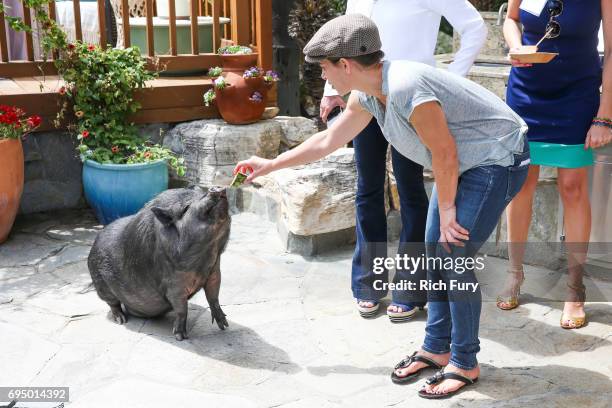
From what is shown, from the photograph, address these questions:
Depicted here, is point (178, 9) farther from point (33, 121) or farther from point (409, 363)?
point (409, 363)

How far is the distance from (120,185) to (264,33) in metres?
1.84

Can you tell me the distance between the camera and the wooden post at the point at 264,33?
21.0 feet

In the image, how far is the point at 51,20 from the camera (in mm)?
5730

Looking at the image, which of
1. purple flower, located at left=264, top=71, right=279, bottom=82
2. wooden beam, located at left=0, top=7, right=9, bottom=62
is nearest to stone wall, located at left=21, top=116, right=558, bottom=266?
purple flower, located at left=264, top=71, right=279, bottom=82

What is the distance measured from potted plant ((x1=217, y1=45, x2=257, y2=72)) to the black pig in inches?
93.8

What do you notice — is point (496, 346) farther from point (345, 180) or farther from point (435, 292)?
point (345, 180)

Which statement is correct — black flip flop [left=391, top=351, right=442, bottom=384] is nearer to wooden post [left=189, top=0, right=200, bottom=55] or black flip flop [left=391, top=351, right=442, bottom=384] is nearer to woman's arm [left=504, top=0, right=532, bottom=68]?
woman's arm [left=504, top=0, right=532, bottom=68]

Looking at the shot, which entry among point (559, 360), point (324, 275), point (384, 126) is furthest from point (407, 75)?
point (324, 275)

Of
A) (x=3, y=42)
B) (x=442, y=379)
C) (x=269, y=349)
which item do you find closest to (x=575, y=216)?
(x=442, y=379)

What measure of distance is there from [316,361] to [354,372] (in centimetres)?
21

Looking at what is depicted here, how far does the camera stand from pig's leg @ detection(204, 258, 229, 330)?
A: 3994 millimetres

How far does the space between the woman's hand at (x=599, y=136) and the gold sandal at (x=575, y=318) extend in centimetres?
83

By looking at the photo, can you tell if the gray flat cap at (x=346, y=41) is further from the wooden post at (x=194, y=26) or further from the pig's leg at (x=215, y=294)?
the wooden post at (x=194, y=26)

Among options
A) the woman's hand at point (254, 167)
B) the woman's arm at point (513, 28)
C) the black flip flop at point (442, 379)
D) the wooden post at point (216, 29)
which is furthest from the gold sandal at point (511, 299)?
the wooden post at point (216, 29)
